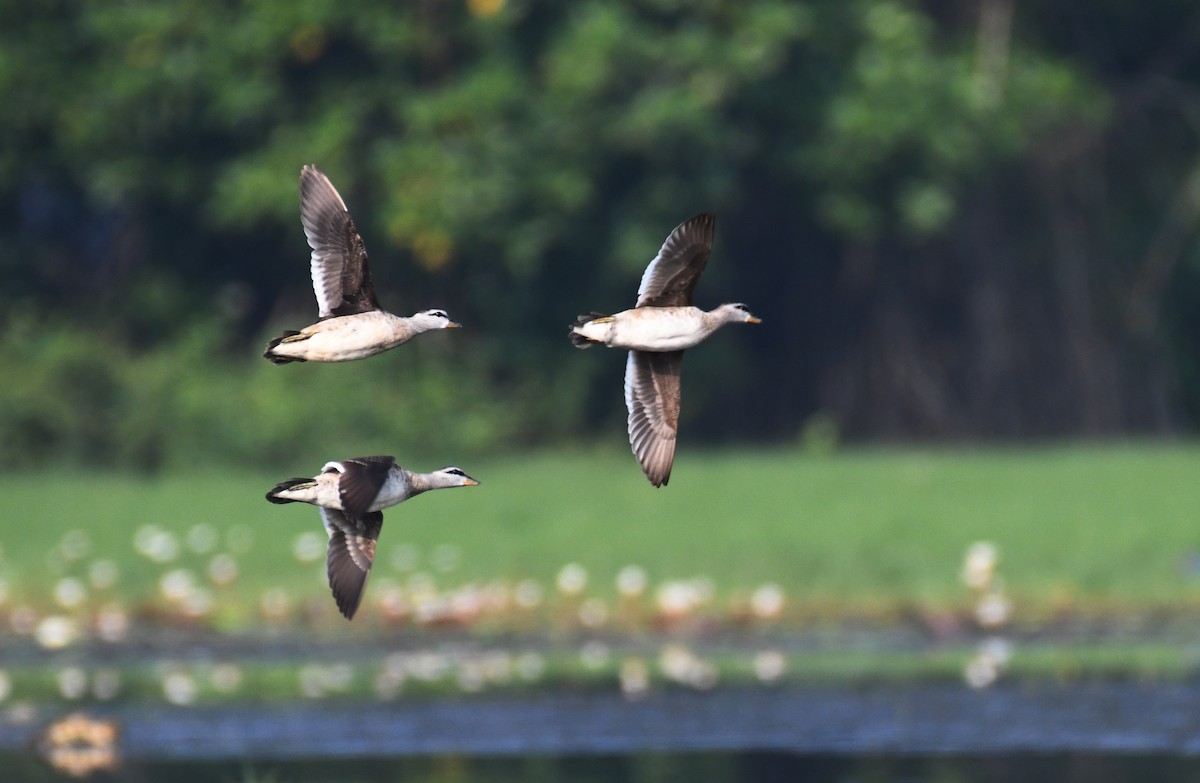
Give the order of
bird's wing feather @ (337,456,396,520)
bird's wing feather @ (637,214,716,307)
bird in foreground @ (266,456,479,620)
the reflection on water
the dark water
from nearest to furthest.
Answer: bird's wing feather @ (337,456,396,520) → bird in foreground @ (266,456,479,620) → bird's wing feather @ (637,214,716,307) → the reflection on water → the dark water

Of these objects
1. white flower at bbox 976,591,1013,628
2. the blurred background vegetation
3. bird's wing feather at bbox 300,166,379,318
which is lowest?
bird's wing feather at bbox 300,166,379,318

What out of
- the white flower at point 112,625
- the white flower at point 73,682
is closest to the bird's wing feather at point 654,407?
the white flower at point 73,682

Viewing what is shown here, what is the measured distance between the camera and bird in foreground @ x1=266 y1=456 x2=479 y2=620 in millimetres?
6086

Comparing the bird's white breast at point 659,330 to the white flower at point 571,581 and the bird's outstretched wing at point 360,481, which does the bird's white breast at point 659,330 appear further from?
the white flower at point 571,581

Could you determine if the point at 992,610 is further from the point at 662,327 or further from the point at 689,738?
the point at 662,327

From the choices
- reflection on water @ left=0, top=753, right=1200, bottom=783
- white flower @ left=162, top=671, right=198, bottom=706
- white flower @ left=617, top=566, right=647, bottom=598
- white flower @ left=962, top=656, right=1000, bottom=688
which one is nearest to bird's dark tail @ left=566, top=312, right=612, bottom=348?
reflection on water @ left=0, top=753, right=1200, bottom=783

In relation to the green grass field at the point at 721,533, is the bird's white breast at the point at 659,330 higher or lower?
lower

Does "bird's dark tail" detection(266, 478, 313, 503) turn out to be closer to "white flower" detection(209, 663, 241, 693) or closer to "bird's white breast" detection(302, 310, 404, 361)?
"bird's white breast" detection(302, 310, 404, 361)

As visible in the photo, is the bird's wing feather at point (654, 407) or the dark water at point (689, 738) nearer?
the bird's wing feather at point (654, 407)

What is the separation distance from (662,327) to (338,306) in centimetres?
93

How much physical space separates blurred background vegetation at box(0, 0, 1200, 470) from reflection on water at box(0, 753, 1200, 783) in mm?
12265

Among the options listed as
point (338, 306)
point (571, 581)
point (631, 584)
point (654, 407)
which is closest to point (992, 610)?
point (631, 584)

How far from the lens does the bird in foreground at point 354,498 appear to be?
20.0 ft

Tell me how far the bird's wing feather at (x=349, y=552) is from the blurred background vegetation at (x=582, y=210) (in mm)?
21759
